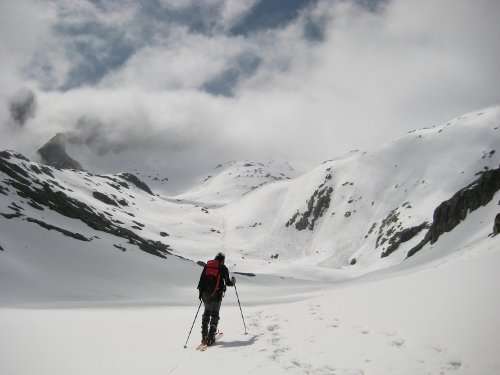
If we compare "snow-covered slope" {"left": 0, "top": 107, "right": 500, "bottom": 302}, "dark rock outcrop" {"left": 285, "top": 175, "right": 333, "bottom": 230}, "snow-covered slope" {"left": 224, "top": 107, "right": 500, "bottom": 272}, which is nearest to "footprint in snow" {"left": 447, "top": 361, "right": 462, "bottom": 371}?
"snow-covered slope" {"left": 0, "top": 107, "right": 500, "bottom": 302}

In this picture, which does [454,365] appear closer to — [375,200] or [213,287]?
[213,287]

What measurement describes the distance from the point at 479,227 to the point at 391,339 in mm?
33303

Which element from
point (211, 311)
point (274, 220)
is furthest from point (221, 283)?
point (274, 220)

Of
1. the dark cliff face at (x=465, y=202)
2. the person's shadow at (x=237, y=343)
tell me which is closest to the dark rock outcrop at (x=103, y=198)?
the dark cliff face at (x=465, y=202)

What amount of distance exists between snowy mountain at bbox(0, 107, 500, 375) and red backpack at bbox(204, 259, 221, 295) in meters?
1.36

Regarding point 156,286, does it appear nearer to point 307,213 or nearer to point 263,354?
point 263,354

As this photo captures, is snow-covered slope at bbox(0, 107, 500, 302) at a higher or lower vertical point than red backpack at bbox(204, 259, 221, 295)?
higher

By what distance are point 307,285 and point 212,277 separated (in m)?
33.2

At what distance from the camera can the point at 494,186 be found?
43.3m

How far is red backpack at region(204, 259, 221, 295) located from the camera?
1035 centimetres

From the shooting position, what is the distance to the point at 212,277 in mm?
10414

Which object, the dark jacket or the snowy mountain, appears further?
the dark jacket

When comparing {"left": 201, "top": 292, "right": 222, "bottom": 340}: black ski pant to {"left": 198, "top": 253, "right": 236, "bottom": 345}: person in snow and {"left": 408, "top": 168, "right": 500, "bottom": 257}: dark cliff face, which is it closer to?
{"left": 198, "top": 253, "right": 236, "bottom": 345}: person in snow

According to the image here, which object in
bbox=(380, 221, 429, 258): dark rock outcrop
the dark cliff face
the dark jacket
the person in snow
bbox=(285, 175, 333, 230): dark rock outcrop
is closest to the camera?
the person in snow
